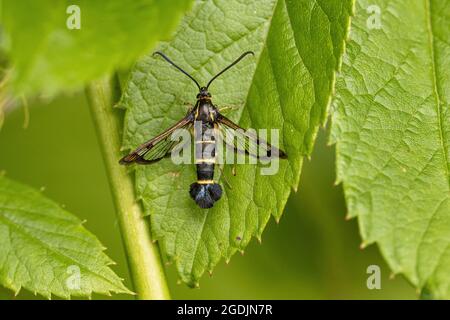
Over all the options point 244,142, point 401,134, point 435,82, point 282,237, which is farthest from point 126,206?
point 282,237

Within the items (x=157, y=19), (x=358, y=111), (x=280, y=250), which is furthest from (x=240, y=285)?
(x=157, y=19)

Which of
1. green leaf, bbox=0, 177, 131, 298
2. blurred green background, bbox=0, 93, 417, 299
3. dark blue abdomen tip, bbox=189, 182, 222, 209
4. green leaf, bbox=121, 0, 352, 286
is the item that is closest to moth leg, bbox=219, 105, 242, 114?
green leaf, bbox=121, 0, 352, 286

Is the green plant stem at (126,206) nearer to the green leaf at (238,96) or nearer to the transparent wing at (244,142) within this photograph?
the green leaf at (238,96)

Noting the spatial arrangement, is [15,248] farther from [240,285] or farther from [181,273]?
[240,285]

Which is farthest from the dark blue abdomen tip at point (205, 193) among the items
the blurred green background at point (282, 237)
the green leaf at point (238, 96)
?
the blurred green background at point (282, 237)

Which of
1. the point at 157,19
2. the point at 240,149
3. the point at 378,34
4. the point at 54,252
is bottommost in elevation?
the point at 54,252

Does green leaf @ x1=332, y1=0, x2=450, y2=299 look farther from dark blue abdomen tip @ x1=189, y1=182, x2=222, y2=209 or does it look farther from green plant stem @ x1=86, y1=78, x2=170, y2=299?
green plant stem @ x1=86, y1=78, x2=170, y2=299

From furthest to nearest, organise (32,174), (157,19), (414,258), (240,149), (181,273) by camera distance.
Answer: (32,174)
(240,149)
(181,273)
(414,258)
(157,19)
